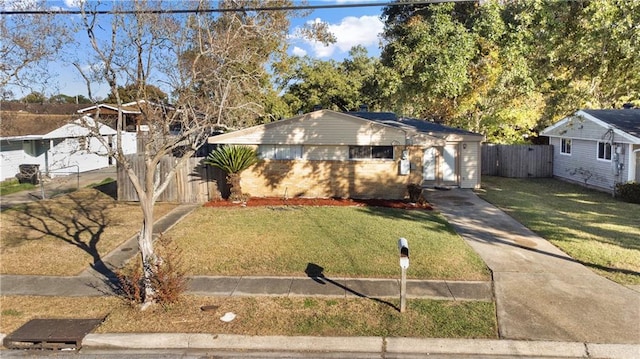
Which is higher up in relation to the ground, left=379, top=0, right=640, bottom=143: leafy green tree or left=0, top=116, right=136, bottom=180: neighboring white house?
left=379, top=0, right=640, bottom=143: leafy green tree

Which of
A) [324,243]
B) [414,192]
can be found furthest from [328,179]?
[324,243]

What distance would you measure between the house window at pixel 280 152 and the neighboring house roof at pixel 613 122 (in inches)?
404

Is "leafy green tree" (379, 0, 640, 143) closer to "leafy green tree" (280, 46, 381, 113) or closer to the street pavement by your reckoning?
the street pavement

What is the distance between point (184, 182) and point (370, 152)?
7.09 metres

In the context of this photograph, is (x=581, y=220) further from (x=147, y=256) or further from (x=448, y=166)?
(x=147, y=256)

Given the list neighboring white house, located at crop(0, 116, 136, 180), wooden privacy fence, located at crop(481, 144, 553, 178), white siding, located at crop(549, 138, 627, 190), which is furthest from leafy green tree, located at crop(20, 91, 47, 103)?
wooden privacy fence, located at crop(481, 144, 553, 178)

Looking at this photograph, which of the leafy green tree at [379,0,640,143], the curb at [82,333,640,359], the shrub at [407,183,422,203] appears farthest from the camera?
the shrub at [407,183,422,203]

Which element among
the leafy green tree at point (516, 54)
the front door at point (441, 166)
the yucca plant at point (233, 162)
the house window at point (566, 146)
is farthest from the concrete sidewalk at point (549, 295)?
the house window at point (566, 146)

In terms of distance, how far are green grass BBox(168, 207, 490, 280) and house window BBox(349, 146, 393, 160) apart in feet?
10.0

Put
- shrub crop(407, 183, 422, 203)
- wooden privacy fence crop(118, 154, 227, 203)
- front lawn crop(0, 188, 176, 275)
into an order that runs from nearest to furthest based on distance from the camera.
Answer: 1. front lawn crop(0, 188, 176, 275)
2. shrub crop(407, 183, 422, 203)
3. wooden privacy fence crop(118, 154, 227, 203)

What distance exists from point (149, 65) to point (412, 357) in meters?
6.36

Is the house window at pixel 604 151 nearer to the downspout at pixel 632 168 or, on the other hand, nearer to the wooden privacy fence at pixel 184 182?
the downspout at pixel 632 168

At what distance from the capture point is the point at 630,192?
17016 mm

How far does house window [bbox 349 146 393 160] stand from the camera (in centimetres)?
1742
